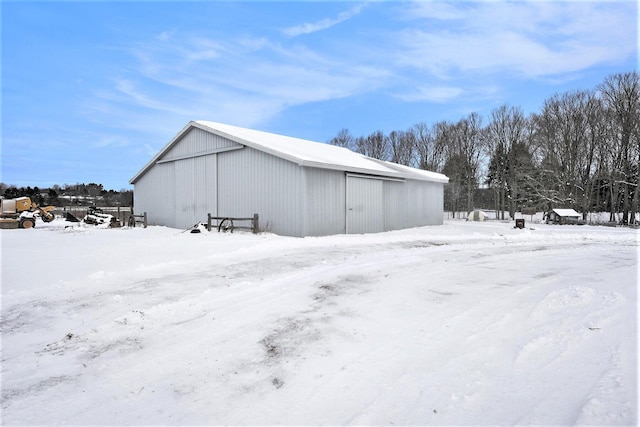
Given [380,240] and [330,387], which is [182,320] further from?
[380,240]

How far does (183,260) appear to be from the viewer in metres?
8.09

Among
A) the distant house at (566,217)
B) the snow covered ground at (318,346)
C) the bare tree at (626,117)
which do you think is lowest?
the snow covered ground at (318,346)

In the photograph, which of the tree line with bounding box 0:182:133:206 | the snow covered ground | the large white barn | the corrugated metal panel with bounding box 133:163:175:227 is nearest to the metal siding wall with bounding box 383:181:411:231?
the large white barn

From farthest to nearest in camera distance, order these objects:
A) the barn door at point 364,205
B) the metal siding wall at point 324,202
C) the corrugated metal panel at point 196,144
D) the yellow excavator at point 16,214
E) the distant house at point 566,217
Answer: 1. the distant house at point 566,217
2. the yellow excavator at point 16,214
3. the corrugated metal panel at point 196,144
4. the barn door at point 364,205
5. the metal siding wall at point 324,202

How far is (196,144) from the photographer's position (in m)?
17.7

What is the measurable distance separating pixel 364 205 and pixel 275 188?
4.12 m

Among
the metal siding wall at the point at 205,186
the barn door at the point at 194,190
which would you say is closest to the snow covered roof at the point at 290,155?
the barn door at the point at 194,190

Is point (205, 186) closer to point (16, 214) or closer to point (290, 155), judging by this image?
point (290, 155)

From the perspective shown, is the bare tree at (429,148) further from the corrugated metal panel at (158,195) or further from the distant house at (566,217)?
the corrugated metal panel at (158,195)

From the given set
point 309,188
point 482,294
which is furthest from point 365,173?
point 482,294

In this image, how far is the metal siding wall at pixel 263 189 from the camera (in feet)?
43.4

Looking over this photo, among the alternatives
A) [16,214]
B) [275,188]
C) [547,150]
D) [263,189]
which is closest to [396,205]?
[275,188]

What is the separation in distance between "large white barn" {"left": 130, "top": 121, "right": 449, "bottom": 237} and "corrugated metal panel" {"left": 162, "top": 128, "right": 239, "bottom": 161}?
0.15 feet

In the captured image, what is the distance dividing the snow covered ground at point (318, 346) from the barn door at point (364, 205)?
26.2ft
